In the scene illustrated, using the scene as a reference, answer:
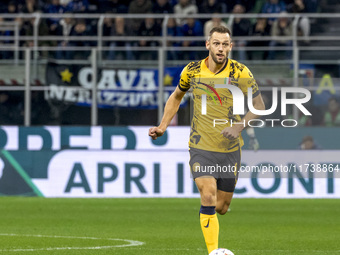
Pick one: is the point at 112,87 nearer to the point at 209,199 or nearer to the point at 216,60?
the point at 216,60

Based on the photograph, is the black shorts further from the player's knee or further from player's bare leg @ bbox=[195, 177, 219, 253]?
the player's knee

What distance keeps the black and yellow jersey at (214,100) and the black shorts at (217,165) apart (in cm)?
6

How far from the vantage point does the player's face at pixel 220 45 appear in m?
7.91

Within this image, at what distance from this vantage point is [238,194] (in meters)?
17.7

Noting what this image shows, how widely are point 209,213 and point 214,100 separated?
3.53 ft

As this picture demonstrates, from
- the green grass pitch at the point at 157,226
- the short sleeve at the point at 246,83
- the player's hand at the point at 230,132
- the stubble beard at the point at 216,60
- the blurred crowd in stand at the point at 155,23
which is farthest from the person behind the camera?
the blurred crowd in stand at the point at 155,23

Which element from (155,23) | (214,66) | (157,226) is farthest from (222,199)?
(155,23)

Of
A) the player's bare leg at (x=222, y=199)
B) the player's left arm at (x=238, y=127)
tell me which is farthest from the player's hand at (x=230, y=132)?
the player's bare leg at (x=222, y=199)

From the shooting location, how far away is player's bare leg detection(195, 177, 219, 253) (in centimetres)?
788

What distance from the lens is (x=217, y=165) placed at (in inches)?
320

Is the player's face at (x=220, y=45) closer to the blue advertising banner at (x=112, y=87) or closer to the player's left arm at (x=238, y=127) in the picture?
the player's left arm at (x=238, y=127)

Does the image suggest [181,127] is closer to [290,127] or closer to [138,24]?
[290,127]

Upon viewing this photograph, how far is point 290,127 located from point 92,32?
5.47 meters

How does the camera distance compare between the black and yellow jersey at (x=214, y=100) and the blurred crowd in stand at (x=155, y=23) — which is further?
the blurred crowd in stand at (x=155, y=23)
